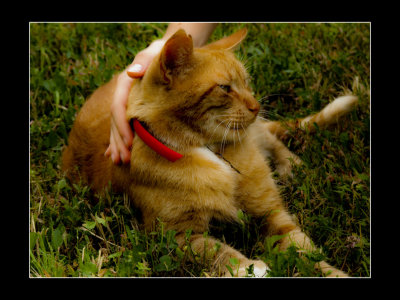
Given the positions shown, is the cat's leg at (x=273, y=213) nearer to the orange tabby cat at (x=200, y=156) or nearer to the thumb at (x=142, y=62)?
the orange tabby cat at (x=200, y=156)

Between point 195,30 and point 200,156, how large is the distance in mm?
960

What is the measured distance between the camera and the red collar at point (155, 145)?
244 centimetres

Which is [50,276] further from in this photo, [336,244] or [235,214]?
[336,244]

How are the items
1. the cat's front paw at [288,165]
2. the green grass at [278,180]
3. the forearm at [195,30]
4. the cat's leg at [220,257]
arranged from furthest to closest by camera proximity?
the cat's front paw at [288,165] < the forearm at [195,30] < the green grass at [278,180] < the cat's leg at [220,257]

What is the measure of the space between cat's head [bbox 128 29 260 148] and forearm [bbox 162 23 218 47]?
0.53m

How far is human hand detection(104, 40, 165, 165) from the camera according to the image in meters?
2.56

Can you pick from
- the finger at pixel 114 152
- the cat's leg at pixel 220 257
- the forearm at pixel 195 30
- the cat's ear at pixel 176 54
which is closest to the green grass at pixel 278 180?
the cat's leg at pixel 220 257

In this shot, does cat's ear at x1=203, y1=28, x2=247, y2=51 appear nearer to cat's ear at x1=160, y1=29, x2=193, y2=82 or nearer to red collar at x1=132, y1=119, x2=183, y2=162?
cat's ear at x1=160, y1=29, x2=193, y2=82

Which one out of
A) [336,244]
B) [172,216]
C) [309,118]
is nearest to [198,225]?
[172,216]

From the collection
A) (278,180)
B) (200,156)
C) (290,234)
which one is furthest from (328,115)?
(200,156)

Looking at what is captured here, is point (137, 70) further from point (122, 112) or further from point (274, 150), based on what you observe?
point (274, 150)

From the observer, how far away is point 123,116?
259 cm

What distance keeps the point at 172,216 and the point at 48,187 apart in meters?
1.11

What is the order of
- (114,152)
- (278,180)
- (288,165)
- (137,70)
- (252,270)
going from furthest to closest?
(288,165)
(278,180)
(114,152)
(137,70)
(252,270)
